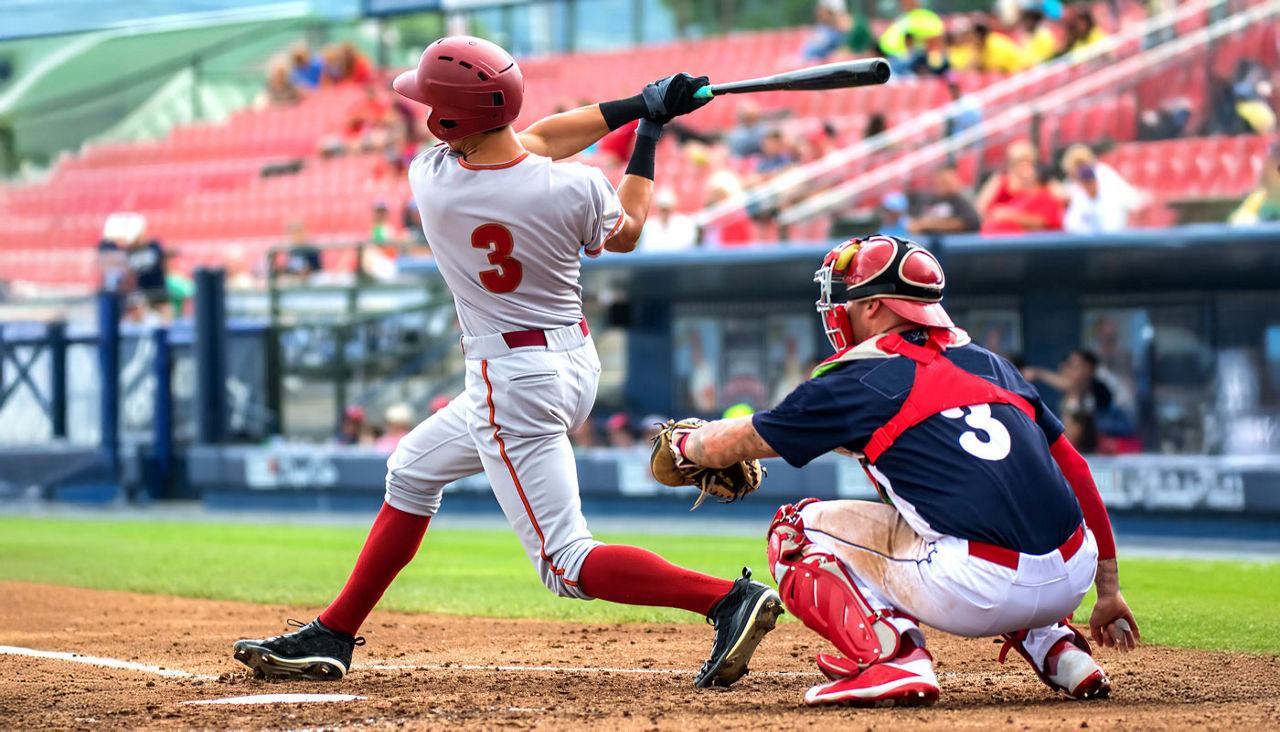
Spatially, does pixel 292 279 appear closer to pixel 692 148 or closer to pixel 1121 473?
pixel 692 148

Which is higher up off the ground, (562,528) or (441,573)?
(562,528)

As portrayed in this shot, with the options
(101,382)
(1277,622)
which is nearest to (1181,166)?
(1277,622)

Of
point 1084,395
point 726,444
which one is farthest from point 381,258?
point 726,444

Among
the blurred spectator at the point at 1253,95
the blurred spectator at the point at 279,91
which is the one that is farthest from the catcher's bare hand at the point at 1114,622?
the blurred spectator at the point at 279,91

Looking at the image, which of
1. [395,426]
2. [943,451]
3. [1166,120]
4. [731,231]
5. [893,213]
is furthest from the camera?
[395,426]

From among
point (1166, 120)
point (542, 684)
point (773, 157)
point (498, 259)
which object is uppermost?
point (1166, 120)

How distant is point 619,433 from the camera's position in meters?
12.1

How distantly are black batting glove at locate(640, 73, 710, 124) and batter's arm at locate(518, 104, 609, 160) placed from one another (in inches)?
6.9

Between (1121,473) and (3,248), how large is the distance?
18675 mm

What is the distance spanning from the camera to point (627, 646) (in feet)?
16.3

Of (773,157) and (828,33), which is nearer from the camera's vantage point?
(773,157)

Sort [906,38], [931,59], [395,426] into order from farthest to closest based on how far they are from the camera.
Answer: [906,38] < [931,59] < [395,426]

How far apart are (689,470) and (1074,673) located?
1.11 meters

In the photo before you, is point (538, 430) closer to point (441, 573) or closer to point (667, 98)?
point (667, 98)
